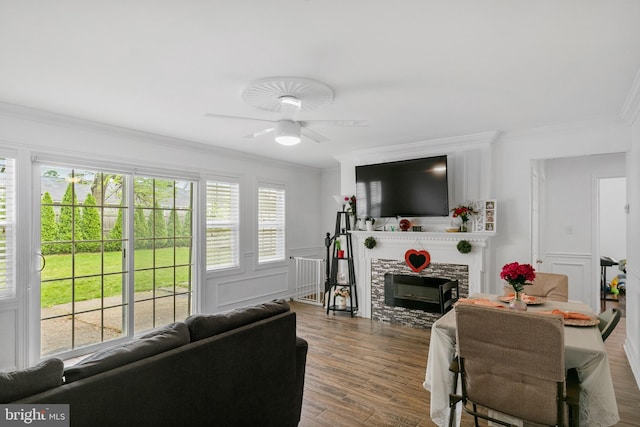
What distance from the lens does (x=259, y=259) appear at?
20.1 feet

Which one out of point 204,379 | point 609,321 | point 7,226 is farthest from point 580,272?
point 7,226

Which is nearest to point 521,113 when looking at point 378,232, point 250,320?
point 378,232

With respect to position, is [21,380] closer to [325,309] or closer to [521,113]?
[521,113]

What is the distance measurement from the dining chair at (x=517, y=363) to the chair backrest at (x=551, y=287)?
1432 millimetres

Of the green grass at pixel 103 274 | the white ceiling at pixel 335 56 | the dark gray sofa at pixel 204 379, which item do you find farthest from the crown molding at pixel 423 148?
the dark gray sofa at pixel 204 379

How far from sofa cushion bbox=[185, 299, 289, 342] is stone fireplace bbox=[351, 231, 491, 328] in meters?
2.92

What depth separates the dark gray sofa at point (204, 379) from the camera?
4.87 ft

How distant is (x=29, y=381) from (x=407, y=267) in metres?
4.36

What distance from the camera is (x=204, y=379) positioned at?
6.18ft

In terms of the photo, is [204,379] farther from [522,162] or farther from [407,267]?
[522,162]

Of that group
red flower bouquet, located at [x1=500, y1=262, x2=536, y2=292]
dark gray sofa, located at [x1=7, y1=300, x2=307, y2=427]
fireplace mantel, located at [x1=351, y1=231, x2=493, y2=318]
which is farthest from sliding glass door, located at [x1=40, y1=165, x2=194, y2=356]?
red flower bouquet, located at [x1=500, y1=262, x2=536, y2=292]

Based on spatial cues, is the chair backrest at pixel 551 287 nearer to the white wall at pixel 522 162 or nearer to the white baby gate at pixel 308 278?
the white wall at pixel 522 162

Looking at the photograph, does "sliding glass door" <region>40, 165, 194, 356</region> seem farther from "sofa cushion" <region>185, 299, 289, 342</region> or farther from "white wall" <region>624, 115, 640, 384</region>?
"white wall" <region>624, 115, 640, 384</region>

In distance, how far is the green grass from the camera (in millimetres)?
Answer: 3721
